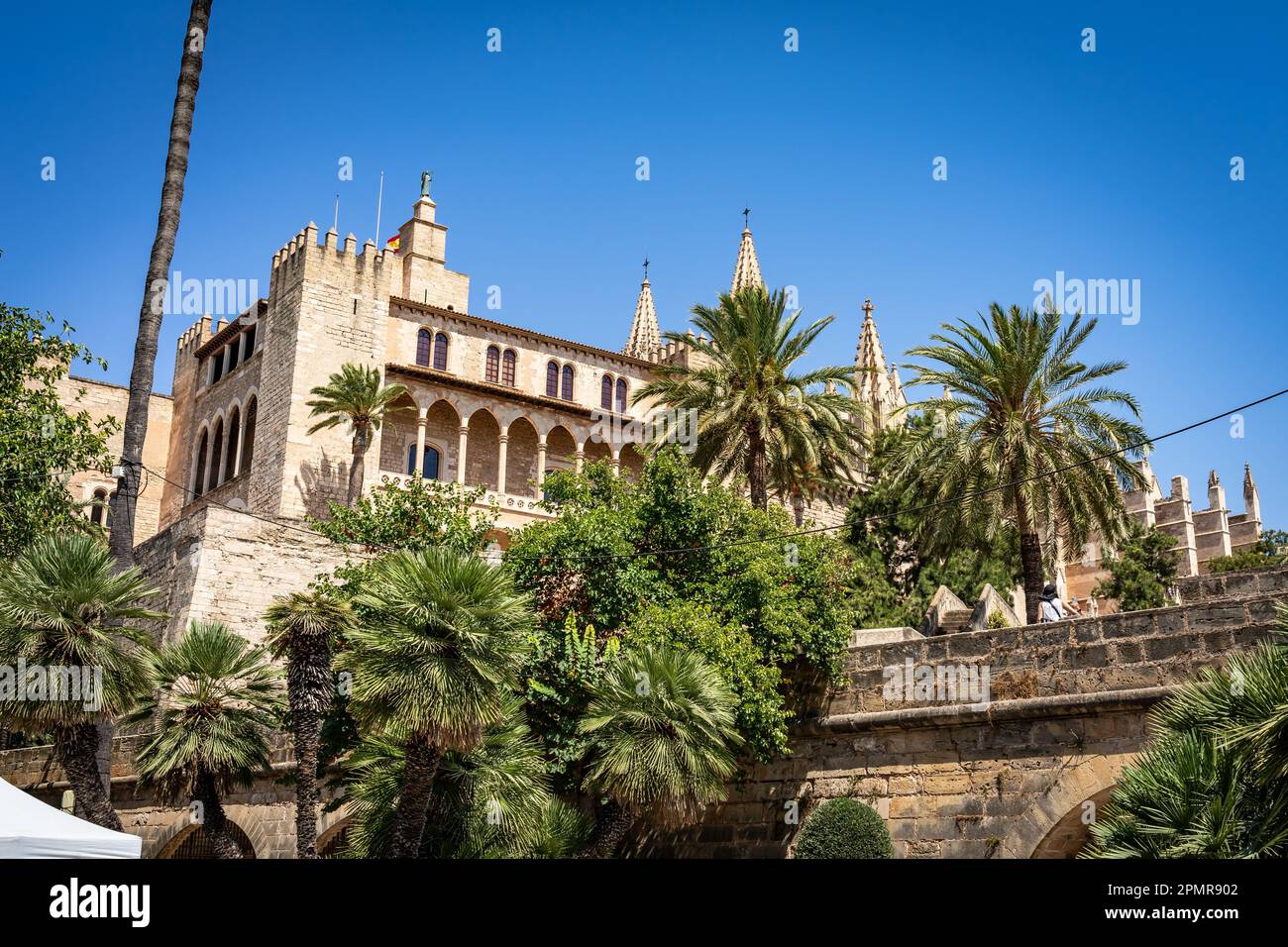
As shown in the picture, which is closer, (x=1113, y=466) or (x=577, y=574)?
(x=577, y=574)

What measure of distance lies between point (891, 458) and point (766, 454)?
4.70 m

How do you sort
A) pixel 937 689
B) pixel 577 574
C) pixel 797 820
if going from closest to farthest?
pixel 937 689, pixel 797 820, pixel 577 574

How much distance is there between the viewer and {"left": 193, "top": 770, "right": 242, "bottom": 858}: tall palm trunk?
1580 centimetres

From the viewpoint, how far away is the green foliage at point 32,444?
2442 centimetres

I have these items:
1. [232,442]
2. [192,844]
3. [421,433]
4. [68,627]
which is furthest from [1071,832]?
[232,442]

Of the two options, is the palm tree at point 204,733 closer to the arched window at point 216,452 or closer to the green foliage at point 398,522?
the green foliage at point 398,522

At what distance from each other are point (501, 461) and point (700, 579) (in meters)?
24.7

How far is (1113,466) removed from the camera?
23.0 metres

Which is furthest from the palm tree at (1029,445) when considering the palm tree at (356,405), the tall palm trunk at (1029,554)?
the palm tree at (356,405)

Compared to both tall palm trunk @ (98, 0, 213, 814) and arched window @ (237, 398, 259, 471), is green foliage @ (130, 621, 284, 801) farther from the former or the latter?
arched window @ (237, 398, 259, 471)

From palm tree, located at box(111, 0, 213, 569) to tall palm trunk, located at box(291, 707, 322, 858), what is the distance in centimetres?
465

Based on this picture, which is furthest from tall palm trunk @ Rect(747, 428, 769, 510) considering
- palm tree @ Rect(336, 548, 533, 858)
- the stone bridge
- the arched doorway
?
palm tree @ Rect(336, 548, 533, 858)
